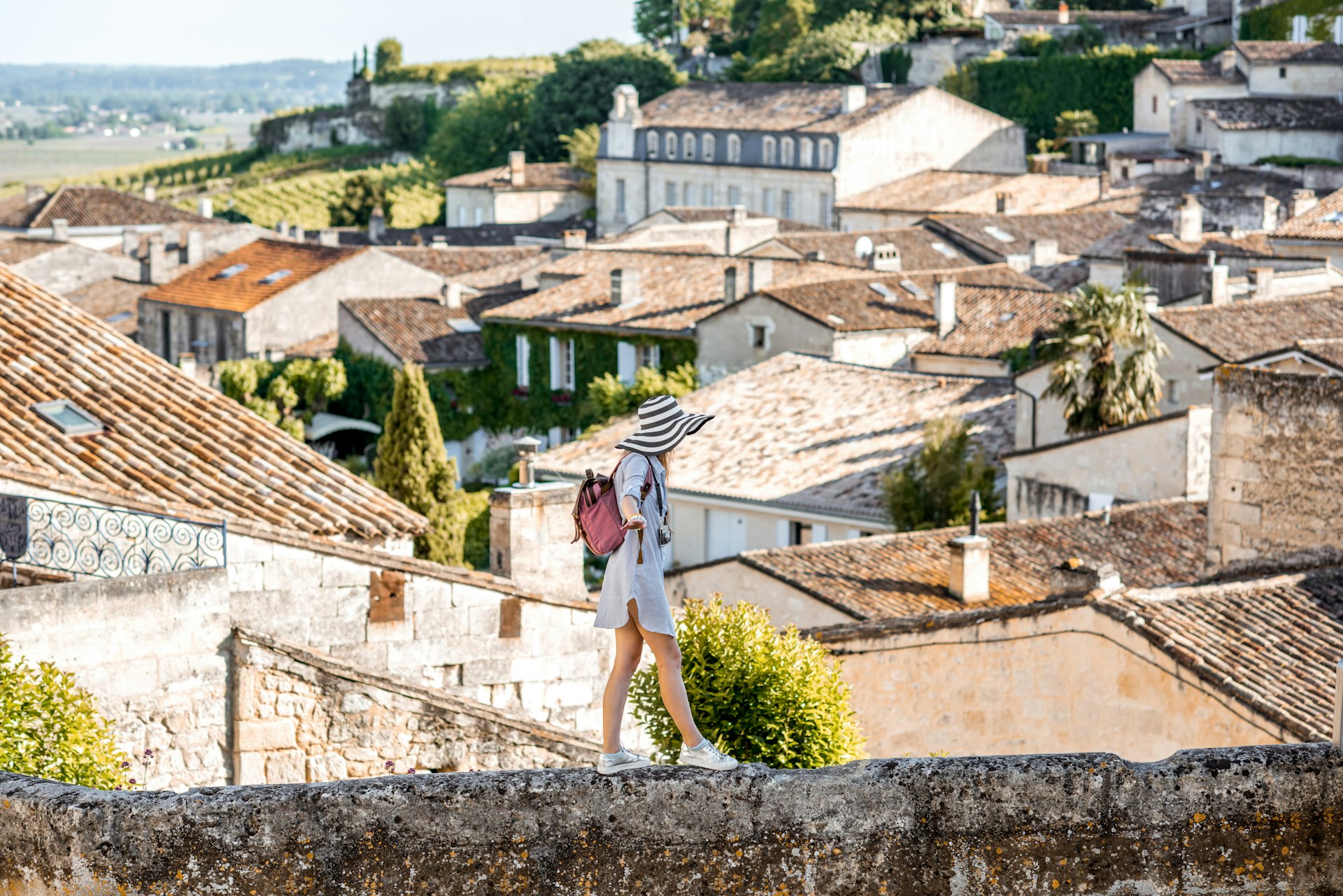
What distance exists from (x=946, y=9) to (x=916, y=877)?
93.8 m

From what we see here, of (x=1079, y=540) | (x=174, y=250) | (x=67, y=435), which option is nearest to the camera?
(x=67, y=435)

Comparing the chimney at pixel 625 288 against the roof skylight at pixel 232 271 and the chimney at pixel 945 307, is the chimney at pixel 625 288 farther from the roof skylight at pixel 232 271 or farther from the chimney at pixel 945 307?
the roof skylight at pixel 232 271

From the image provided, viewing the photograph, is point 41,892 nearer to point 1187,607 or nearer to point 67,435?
point 67,435

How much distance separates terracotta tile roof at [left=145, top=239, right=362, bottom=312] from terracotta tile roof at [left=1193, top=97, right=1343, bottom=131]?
3196cm

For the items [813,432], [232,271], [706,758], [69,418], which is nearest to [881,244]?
[232,271]

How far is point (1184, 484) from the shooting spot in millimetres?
25578

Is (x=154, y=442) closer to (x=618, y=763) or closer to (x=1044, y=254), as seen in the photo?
(x=618, y=763)

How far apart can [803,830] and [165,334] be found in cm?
5355

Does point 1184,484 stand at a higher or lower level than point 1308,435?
lower

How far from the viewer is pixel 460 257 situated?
2370 inches

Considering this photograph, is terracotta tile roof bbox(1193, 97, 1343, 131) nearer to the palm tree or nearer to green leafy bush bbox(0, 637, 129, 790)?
the palm tree

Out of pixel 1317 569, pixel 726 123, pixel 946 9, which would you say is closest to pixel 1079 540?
pixel 1317 569

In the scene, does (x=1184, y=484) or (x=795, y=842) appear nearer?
(x=795, y=842)

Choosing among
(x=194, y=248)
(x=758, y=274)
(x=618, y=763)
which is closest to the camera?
(x=618, y=763)
